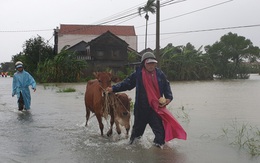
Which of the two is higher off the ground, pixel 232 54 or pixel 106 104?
pixel 232 54

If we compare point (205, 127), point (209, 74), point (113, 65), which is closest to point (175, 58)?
point (209, 74)

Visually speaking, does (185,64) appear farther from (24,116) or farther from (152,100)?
(152,100)

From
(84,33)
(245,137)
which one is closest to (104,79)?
(245,137)

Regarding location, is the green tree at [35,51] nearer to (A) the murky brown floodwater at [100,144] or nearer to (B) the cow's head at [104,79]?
(A) the murky brown floodwater at [100,144]

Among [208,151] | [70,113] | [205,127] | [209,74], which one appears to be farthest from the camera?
[209,74]

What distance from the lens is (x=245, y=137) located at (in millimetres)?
7195

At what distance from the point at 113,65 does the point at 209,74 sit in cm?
1282

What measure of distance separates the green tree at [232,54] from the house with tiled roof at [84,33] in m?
17.1

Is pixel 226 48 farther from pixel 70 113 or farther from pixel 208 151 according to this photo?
pixel 208 151

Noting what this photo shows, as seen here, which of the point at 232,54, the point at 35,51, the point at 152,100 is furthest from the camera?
the point at 232,54

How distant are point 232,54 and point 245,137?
54542 millimetres

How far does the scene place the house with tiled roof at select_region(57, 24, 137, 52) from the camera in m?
66.9

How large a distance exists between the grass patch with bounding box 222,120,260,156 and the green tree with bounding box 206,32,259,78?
4695cm

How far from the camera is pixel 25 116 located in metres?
10.6
